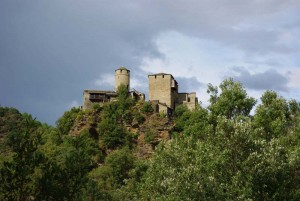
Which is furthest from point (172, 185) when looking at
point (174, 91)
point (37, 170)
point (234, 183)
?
point (174, 91)

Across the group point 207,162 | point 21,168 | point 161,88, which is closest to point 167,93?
point 161,88

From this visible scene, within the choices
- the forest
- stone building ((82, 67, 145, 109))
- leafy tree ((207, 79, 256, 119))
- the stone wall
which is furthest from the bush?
leafy tree ((207, 79, 256, 119))

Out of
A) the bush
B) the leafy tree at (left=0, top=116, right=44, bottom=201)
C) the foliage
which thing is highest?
the bush

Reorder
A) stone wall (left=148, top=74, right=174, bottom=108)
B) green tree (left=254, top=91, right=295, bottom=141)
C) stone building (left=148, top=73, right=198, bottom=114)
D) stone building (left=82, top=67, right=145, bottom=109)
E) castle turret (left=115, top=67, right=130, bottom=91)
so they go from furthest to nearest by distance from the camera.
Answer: castle turret (left=115, top=67, right=130, bottom=91), stone building (left=148, top=73, right=198, bottom=114), stone wall (left=148, top=74, right=174, bottom=108), stone building (left=82, top=67, right=145, bottom=109), green tree (left=254, top=91, right=295, bottom=141)

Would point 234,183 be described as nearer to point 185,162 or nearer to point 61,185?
point 185,162

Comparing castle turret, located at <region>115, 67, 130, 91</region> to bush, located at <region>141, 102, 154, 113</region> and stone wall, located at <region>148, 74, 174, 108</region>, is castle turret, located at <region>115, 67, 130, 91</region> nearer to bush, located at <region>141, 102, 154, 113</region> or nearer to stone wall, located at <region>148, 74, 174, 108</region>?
stone wall, located at <region>148, 74, 174, 108</region>

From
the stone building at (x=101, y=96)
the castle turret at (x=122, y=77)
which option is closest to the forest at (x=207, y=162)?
the stone building at (x=101, y=96)

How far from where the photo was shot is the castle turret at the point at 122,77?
10819 cm

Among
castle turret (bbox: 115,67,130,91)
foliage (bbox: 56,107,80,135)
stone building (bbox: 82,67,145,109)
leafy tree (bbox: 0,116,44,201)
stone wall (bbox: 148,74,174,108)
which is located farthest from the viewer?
castle turret (bbox: 115,67,130,91)

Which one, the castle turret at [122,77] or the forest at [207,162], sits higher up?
the castle turret at [122,77]

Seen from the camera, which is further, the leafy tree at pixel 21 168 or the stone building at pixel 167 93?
the stone building at pixel 167 93

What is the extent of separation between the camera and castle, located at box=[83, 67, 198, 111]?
10475 centimetres

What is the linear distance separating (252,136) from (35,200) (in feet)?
61.0

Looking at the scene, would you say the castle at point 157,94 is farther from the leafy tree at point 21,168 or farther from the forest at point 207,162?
the leafy tree at point 21,168
